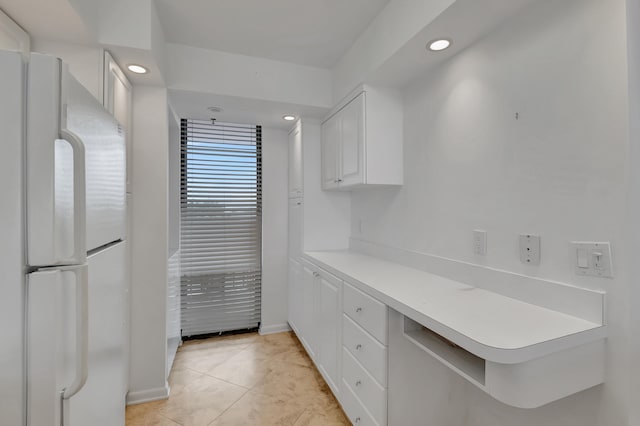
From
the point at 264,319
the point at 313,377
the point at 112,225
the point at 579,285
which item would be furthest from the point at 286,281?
the point at 579,285

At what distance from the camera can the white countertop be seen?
3.02 feet

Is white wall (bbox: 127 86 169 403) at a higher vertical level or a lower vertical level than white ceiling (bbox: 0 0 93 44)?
lower

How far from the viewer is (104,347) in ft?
3.39

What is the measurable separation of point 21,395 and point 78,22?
1555 mm

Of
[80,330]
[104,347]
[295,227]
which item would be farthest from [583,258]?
[295,227]

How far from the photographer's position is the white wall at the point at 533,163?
3.31 ft

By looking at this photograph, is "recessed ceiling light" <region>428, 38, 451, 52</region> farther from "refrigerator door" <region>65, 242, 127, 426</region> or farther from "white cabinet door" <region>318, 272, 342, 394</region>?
"refrigerator door" <region>65, 242, 127, 426</region>

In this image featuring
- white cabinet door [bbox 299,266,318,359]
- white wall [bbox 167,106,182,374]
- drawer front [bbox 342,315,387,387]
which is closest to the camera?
drawer front [bbox 342,315,387,387]

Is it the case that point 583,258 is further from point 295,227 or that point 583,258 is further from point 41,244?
point 295,227

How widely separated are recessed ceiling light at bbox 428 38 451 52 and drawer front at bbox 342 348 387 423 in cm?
173

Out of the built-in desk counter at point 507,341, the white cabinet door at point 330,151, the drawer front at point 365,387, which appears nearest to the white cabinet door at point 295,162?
the white cabinet door at point 330,151

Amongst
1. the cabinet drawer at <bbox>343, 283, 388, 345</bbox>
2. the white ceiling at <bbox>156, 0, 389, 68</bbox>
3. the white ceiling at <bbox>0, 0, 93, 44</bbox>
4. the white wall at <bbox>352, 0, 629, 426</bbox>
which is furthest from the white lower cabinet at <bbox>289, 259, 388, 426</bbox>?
the white ceiling at <bbox>0, 0, 93, 44</bbox>

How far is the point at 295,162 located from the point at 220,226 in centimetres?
100

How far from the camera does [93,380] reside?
3.12 feet
